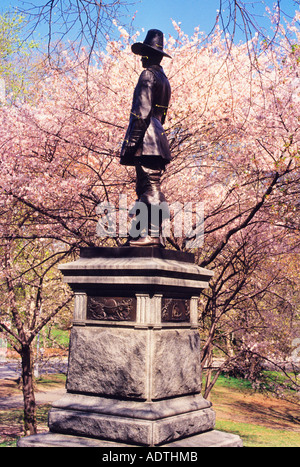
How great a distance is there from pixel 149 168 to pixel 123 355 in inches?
83.8

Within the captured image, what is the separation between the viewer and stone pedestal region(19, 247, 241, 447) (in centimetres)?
472

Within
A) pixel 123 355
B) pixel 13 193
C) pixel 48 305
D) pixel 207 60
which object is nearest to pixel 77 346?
pixel 123 355

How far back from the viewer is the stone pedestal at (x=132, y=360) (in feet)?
15.5

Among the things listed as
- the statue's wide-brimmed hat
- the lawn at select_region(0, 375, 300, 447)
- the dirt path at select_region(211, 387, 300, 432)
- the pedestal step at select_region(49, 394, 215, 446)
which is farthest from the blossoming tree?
the dirt path at select_region(211, 387, 300, 432)

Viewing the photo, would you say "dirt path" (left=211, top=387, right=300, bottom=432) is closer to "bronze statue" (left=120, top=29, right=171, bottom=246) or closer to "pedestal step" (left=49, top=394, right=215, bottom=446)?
"pedestal step" (left=49, top=394, right=215, bottom=446)

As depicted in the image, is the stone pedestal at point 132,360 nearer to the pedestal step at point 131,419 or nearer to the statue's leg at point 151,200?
the pedestal step at point 131,419

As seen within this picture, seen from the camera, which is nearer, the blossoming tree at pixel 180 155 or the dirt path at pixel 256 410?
the blossoming tree at pixel 180 155

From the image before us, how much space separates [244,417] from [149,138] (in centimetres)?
1443

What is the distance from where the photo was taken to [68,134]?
967cm

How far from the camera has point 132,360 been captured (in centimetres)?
486

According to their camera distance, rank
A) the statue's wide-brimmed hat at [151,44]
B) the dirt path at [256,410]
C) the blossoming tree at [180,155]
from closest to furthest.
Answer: the statue's wide-brimmed hat at [151,44]
the blossoming tree at [180,155]
the dirt path at [256,410]

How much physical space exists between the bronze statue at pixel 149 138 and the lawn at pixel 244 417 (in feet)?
29.7

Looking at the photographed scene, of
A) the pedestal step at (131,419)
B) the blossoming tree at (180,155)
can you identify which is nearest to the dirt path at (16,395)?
the blossoming tree at (180,155)

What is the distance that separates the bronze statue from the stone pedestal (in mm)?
547
